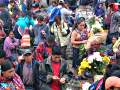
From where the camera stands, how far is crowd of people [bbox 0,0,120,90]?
9.14 metres

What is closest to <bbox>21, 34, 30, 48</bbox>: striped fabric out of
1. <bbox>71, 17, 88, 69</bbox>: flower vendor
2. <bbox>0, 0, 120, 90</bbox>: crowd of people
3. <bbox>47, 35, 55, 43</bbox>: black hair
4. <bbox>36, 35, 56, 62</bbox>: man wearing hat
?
<bbox>0, 0, 120, 90</bbox>: crowd of people

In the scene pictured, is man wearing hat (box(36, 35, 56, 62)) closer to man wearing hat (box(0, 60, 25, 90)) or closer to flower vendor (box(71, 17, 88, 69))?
flower vendor (box(71, 17, 88, 69))

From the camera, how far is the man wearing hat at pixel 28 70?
944 centimetres

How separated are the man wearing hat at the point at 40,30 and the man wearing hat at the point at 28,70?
3.45m

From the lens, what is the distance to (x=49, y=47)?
39.1 feet

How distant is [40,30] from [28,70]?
389 centimetres

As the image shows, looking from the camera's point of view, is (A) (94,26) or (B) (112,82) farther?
(A) (94,26)

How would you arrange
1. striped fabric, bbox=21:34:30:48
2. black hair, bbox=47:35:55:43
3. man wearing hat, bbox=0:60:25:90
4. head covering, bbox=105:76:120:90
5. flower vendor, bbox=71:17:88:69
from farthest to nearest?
flower vendor, bbox=71:17:88:69
striped fabric, bbox=21:34:30:48
black hair, bbox=47:35:55:43
man wearing hat, bbox=0:60:25:90
head covering, bbox=105:76:120:90

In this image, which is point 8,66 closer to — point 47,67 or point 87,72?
point 47,67

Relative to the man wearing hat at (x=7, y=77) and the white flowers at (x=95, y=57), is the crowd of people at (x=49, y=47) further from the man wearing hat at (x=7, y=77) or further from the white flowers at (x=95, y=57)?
the white flowers at (x=95, y=57)

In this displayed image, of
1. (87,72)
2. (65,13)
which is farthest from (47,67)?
(65,13)

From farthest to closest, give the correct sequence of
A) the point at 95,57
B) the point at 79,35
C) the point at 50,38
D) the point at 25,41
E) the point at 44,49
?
the point at 79,35, the point at 25,41, the point at 50,38, the point at 44,49, the point at 95,57

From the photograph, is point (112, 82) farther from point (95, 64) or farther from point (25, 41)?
point (25, 41)

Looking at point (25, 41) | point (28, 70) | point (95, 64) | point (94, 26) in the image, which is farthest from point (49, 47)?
point (28, 70)
